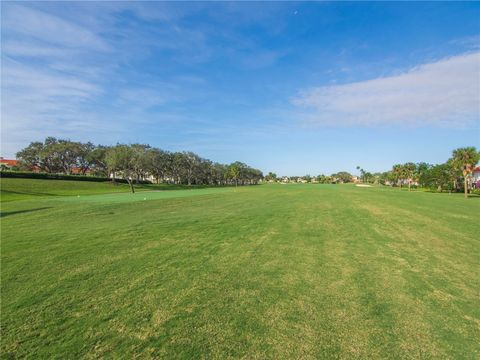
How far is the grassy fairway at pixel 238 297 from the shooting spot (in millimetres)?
3559

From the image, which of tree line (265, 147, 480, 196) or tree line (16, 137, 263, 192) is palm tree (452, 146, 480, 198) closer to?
tree line (265, 147, 480, 196)

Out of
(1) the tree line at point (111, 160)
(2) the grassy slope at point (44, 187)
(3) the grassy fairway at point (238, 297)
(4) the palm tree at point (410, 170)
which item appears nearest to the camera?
(3) the grassy fairway at point (238, 297)

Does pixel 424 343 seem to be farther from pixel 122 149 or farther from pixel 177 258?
pixel 122 149

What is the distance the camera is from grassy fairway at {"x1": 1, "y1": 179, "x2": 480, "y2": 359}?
356 centimetres

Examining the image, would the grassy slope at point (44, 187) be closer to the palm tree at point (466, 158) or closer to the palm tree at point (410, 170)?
the palm tree at point (466, 158)

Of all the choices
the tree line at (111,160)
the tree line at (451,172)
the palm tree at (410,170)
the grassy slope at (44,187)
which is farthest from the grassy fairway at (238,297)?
the palm tree at (410,170)

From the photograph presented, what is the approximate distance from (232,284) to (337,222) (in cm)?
989

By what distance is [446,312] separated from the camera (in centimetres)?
446

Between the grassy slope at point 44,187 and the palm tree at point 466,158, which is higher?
the palm tree at point 466,158

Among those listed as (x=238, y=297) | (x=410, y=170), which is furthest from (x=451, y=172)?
(x=238, y=297)

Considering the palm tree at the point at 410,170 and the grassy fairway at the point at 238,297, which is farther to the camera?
the palm tree at the point at 410,170

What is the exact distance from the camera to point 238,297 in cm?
496

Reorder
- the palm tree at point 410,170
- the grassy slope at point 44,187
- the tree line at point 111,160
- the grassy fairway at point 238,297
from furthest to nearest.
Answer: the palm tree at point 410,170, the tree line at point 111,160, the grassy slope at point 44,187, the grassy fairway at point 238,297

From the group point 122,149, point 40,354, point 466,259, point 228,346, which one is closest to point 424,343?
point 228,346
